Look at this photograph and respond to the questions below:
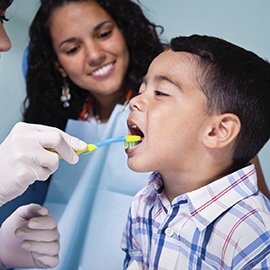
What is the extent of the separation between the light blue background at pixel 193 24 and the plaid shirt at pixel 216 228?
0.54 m

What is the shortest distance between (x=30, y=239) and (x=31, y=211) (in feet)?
0.21

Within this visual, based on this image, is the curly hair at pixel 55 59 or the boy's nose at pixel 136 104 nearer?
the boy's nose at pixel 136 104

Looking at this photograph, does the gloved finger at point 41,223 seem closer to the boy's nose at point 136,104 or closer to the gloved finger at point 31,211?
the gloved finger at point 31,211

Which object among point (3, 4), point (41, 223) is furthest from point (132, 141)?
point (3, 4)

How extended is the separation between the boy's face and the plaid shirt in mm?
100

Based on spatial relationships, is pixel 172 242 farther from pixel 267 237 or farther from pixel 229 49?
pixel 229 49

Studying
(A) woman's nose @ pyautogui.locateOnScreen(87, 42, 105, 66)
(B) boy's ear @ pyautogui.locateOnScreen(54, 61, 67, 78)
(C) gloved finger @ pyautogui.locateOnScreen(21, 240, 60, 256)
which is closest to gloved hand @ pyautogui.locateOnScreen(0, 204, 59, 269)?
(C) gloved finger @ pyautogui.locateOnScreen(21, 240, 60, 256)

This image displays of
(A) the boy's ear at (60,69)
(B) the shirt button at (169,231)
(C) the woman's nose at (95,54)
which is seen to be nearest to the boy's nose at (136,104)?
(B) the shirt button at (169,231)

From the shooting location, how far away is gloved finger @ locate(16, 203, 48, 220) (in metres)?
1.04

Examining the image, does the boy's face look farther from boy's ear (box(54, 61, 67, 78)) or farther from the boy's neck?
boy's ear (box(54, 61, 67, 78))

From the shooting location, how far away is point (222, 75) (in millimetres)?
932

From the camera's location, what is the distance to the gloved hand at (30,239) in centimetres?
102

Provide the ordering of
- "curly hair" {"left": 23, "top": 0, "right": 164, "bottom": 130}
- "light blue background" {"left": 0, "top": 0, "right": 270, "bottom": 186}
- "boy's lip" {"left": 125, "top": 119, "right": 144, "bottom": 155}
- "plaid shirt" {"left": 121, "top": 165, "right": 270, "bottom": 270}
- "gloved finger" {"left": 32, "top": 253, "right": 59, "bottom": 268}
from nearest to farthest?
"plaid shirt" {"left": 121, "top": 165, "right": 270, "bottom": 270} → "boy's lip" {"left": 125, "top": 119, "right": 144, "bottom": 155} → "gloved finger" {"left": 32, "top": 253, "right": 59, "bottom": 268} → "light blue background" {"left": 0, "top": 0, "right": 270, "bottom": 186} → "curly hair" {"left": 23, "top": 0, "right": 164, "bottom": 130}

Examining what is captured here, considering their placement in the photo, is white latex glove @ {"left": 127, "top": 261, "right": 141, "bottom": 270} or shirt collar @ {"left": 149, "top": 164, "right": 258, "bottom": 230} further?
white latex glove @ {"left": 127, "top": 261, "right": 141, "bottom": 270}
